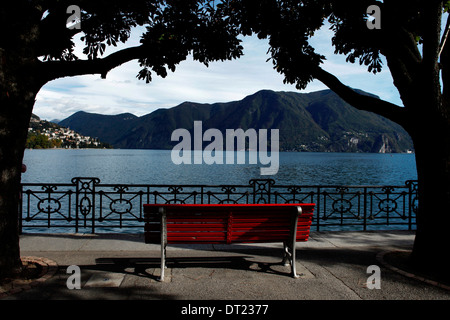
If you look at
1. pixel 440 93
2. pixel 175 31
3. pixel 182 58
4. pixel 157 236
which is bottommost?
pixel 157 236

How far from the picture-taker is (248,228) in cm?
533

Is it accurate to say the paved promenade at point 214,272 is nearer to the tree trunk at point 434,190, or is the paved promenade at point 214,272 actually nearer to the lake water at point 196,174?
the tree trunk at point 434,190

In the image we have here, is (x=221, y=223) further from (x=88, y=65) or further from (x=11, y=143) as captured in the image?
(x=88, y=65)

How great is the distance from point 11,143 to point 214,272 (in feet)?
12.2

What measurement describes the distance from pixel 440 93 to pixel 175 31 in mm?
5504

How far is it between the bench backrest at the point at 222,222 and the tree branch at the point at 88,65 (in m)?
2.68

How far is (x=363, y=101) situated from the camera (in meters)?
6.42

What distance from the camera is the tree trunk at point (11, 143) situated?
4961 mm

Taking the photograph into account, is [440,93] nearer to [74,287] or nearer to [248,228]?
[248,228]

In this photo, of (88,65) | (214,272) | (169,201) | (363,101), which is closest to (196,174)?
(169,201)

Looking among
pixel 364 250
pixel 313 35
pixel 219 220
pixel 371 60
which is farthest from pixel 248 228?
pixel 313 35

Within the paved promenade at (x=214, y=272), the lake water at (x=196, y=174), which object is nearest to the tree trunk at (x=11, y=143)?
the paved promenade at (x=214, y=272)

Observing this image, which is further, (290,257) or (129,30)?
(129,30)
